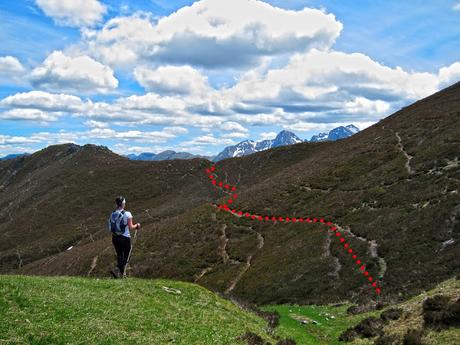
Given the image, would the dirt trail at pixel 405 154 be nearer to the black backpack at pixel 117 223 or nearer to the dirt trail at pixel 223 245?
the dirt trail at pixel 223 245

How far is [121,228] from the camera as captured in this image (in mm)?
19547

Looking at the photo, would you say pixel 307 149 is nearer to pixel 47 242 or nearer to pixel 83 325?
pixel 47 242

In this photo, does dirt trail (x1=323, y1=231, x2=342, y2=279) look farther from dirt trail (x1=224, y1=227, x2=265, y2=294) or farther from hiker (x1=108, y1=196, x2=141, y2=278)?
hiker (x1=108, y1=196, x2=141, y2=278)

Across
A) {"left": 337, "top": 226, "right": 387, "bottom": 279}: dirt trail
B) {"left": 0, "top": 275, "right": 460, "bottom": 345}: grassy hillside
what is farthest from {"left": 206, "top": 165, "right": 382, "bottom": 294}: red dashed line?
{"left": 0, "top": 275, "right": 460, "bottom": 345}: grassy hillside

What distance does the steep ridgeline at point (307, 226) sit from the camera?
116ft

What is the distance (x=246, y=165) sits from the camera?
402ft

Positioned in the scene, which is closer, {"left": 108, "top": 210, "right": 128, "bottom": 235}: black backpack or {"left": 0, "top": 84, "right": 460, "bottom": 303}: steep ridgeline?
{"left": 108, "top": 210, "right": 128, "bottom": 235}: black backpack

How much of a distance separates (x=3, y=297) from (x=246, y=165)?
110992mm

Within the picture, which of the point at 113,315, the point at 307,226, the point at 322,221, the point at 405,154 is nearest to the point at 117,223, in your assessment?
the point at 113,315

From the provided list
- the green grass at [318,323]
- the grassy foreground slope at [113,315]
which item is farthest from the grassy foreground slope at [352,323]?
the grassy foreground slope at [113,315]

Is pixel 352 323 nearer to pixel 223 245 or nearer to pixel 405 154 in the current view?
pixel 223 245

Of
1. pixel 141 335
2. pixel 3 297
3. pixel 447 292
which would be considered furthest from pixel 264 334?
pixel 3 297

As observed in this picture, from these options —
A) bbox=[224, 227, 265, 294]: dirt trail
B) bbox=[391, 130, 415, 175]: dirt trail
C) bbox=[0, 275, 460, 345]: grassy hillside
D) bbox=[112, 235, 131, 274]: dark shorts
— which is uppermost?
bbox=[391, 130, 415, 175]: dirt trail

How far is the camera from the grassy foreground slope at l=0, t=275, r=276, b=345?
1118cm
